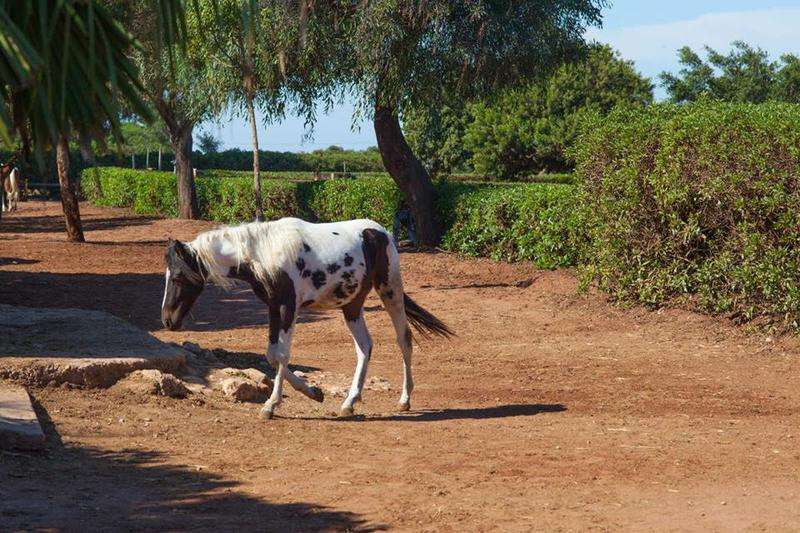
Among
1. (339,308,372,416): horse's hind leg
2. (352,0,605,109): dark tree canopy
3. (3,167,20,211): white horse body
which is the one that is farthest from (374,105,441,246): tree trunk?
(3,167,20,211): white horse body

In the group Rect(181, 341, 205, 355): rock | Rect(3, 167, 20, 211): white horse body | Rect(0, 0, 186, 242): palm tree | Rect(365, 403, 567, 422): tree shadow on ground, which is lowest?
Rect(365, 403, 567, 422): tree shadow on ground

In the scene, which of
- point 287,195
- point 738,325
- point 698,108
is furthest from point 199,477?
point 287,195

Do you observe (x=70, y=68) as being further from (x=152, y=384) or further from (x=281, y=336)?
(x=152, y=384)

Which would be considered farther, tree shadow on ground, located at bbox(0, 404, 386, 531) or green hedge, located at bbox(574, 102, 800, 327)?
green hedge, located at bbox(574, 102, 800, 327)

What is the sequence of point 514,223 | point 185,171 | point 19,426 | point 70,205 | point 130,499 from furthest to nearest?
point 185,171, point 70,205, point 514,223, point 19,426, point 130,499

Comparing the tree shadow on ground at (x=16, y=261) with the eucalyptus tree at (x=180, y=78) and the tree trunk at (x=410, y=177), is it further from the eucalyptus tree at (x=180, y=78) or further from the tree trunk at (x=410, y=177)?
the tree trunk at (x=410, y=177)

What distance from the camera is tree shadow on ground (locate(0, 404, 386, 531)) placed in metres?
6.51

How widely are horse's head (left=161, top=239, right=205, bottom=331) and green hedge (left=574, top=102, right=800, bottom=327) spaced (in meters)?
7.93

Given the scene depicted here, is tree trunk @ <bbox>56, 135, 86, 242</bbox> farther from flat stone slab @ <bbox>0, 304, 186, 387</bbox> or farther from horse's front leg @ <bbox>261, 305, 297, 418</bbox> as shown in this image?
horse's front leg @ <bbox>261, 305, 297, 418</bbox>

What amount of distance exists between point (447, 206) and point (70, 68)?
21.9 meters

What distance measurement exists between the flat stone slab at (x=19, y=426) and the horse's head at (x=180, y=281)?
1.80 m

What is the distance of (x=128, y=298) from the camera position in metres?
19.8

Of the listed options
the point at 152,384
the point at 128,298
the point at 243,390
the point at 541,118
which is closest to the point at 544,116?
the point at 541,118

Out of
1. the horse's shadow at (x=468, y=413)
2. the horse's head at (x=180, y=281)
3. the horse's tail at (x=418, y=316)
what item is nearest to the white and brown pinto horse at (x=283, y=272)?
the horse's head at (x=180, y=281)
